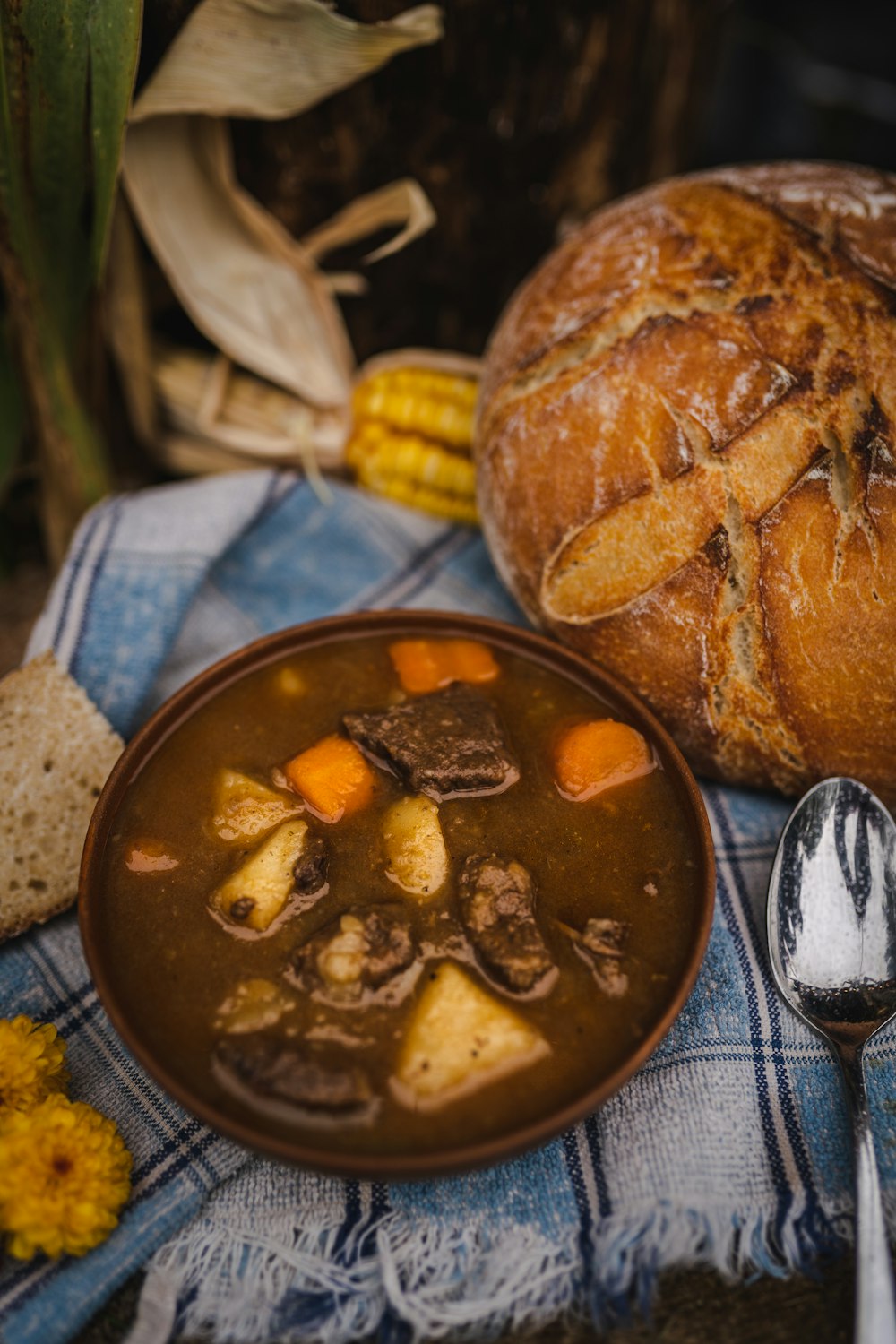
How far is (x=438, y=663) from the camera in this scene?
7.55ft

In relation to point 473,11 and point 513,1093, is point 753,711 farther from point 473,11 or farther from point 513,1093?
point 473,11

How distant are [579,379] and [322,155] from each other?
1271 millimetres

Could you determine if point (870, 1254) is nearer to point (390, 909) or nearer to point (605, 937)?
point (605, 937)

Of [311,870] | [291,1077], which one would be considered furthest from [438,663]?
[291,1077]

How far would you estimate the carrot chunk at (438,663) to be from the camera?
2277 millimetres

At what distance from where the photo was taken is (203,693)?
2.19 metres

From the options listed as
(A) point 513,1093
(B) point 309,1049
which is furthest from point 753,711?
(B) point 309,1049

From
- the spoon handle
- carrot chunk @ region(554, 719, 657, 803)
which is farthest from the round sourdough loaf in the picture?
the spoon handle

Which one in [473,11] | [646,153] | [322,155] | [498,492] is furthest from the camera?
[646,153]

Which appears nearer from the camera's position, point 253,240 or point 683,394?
point 683,394

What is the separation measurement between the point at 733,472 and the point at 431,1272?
167 centimetres

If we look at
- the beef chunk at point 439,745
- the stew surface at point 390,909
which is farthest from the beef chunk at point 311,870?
the beef chunk at point 439,745

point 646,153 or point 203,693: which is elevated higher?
point 646,153

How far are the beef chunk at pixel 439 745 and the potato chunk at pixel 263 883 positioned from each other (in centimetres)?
25
